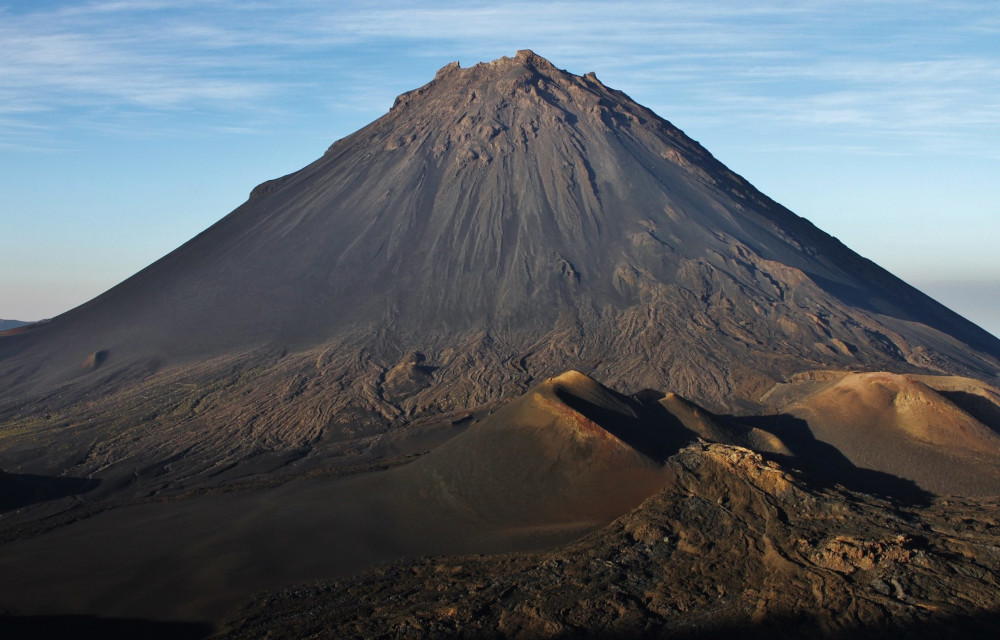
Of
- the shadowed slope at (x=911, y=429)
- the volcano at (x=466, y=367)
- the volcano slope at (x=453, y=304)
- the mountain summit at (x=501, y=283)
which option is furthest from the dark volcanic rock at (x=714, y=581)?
the mountain summit at (x=501, y=283)

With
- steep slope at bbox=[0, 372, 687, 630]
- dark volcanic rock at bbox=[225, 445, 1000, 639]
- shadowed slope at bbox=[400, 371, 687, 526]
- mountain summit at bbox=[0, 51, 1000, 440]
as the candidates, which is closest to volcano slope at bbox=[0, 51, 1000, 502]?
mountain summit at bbox=[0, 51, 1000, 440]

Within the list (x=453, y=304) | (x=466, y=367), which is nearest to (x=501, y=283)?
(x=453, y=304)

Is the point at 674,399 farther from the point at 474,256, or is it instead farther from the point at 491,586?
the point at 474,256

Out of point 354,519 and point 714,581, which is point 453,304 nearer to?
point 354,519

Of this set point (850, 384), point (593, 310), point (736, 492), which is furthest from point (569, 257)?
point (736, 492)

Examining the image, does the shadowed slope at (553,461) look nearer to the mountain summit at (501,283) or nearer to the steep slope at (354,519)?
the steep slope at (354,519)
